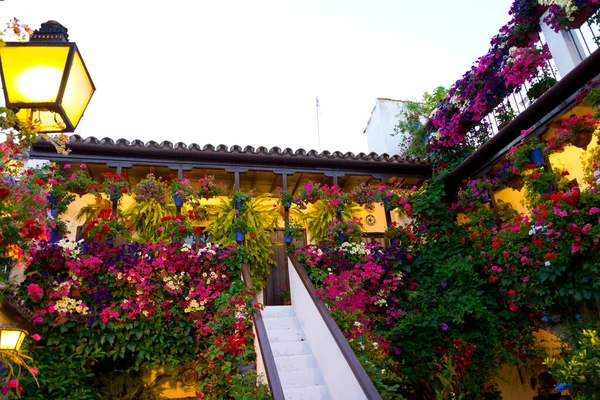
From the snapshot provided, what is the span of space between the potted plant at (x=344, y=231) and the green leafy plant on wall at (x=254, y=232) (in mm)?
1241

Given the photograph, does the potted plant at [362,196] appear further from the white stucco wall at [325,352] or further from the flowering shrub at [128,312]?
the flowering shrub at [128,312]

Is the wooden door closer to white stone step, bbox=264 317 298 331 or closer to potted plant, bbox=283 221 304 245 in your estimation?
potted plant, bbox=283 221 304 245


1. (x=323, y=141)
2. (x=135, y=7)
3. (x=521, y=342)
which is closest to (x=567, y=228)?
(x=521, y=342)

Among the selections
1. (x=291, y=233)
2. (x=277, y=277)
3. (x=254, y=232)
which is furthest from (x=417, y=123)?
(x=254, y=232)

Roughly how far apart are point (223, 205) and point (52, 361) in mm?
3681

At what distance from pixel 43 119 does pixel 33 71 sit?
25cm

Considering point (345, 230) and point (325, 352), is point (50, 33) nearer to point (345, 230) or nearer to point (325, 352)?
point (325, 352)

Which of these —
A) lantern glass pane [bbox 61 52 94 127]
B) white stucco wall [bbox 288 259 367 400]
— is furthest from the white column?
lantern glass pane [bbox 61 52 94 127]

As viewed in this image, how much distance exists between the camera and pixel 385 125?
40.3 ft

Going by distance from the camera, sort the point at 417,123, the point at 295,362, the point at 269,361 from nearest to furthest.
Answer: the point at 269,361
the point at 295,362
the point at 417,123

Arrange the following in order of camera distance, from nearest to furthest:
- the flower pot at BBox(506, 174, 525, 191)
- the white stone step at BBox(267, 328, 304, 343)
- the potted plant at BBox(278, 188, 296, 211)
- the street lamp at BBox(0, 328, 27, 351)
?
the street lamp at BBox(0, 328, 27, 351)
the white stone step at BBox(267, 328, 304, 343)
the flower pot at BBox(506, 174, 525, 191)
the potted plant at BBox(278, 188, 296, 211)

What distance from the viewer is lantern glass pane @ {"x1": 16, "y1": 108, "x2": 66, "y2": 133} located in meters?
2.15

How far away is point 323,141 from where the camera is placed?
16172 millimetres

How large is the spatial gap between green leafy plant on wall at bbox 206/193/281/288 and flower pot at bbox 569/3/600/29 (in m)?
5.91
